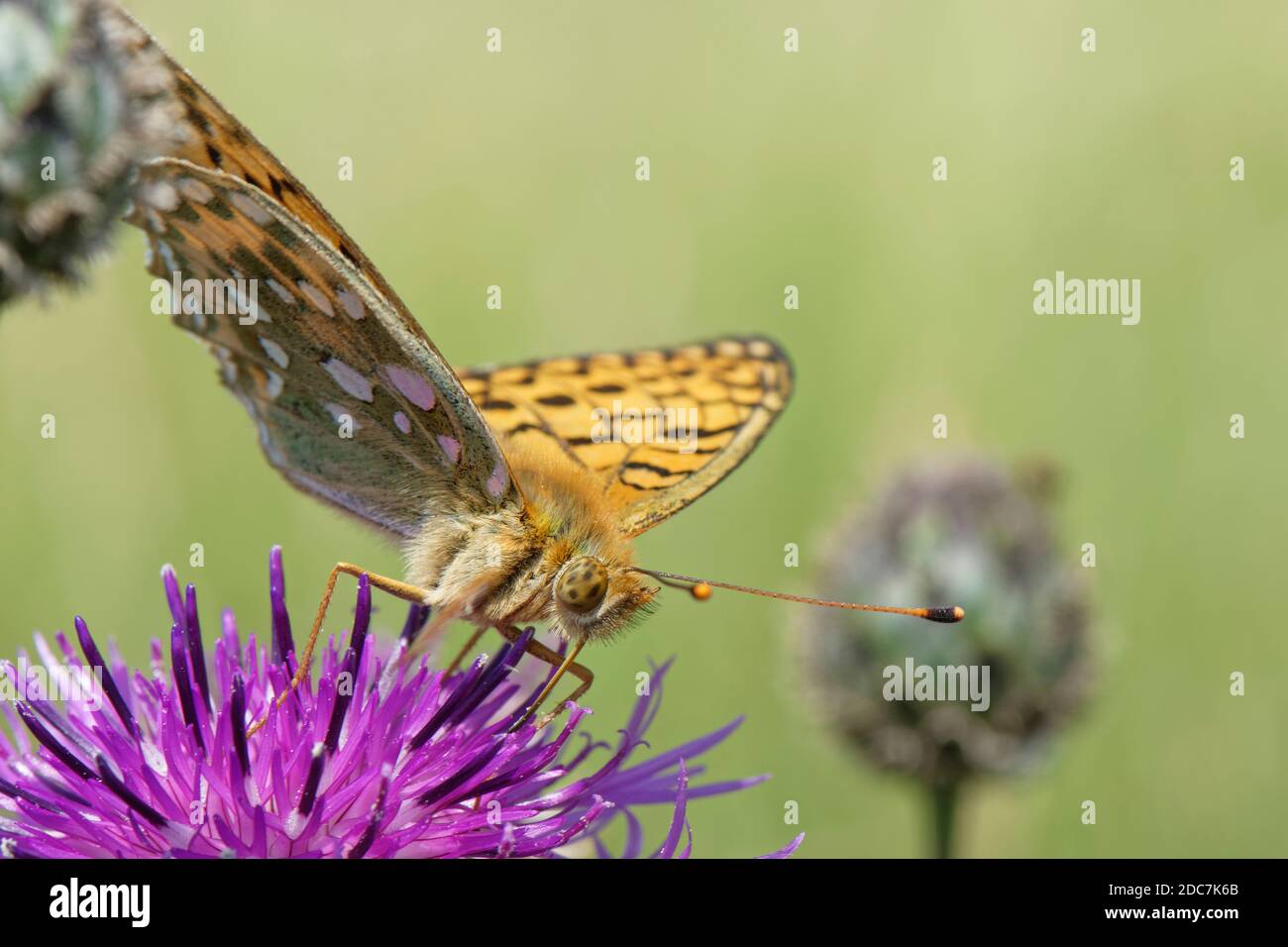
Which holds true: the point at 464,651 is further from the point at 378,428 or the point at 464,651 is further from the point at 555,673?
the point at 378,428

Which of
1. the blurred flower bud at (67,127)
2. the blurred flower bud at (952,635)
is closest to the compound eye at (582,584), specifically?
the blurred flower bud at (67,127)

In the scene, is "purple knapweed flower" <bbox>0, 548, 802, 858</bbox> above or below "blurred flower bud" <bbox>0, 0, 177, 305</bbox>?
below

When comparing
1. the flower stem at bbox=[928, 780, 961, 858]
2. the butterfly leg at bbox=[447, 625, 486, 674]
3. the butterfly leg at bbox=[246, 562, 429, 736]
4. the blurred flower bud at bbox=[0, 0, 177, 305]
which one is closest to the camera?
the butterfly leg at bbox=[246, 562, 429, 736]

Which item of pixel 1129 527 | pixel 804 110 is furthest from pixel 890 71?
→ pixel 1129 527

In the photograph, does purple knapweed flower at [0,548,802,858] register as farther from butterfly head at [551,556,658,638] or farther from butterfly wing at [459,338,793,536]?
butterfly wing at [459,338,793,536]

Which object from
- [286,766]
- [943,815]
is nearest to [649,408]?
[286,766]

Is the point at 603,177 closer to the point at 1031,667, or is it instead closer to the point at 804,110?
the point at 804,110

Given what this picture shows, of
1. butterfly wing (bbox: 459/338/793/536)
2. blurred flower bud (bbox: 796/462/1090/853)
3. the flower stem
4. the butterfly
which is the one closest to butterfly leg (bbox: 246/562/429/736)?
the butterfly
